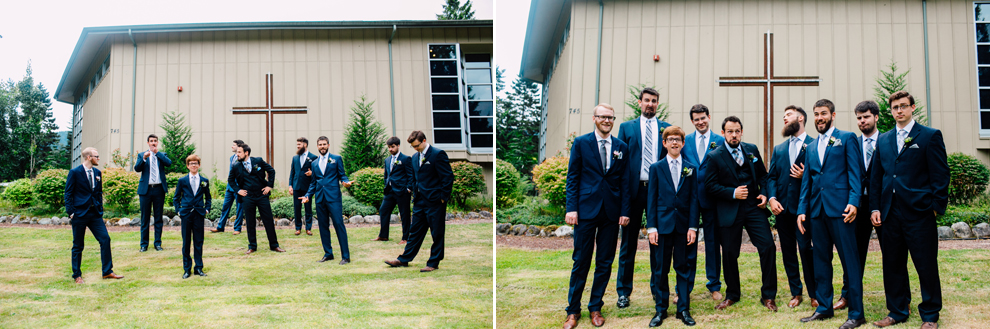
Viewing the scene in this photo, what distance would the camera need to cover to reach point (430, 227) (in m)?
5.17

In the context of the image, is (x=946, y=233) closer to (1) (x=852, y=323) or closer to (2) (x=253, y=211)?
(1) (x=852, y=323)

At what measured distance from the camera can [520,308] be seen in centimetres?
385

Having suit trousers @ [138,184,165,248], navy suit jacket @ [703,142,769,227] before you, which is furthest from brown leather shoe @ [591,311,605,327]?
suit trousers @ [138,184,165,248]

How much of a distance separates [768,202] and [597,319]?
1555 millimetres

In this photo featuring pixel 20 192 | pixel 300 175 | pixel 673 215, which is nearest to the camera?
pixel 673 215

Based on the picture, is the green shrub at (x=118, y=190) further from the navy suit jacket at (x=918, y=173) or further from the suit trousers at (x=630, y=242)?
the navy suit jacket at (x=918, y=173)

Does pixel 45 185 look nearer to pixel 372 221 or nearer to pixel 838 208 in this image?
pixel 372 221

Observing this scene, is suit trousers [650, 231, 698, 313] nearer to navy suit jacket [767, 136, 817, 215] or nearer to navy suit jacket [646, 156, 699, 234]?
navy suit jacket [646, 156, 699, 234]

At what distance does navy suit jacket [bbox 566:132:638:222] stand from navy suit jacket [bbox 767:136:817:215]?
128 centimetres

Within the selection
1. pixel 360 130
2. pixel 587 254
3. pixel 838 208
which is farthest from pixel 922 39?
pixel 360 130

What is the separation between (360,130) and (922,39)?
35.5 feet

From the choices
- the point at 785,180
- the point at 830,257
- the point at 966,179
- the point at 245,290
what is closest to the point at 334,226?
the point at 245,290

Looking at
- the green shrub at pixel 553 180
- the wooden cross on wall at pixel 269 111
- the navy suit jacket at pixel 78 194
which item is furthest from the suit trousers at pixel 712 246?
the wooden cross on wall at pixel 269 111

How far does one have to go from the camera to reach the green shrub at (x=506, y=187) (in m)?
9.50
